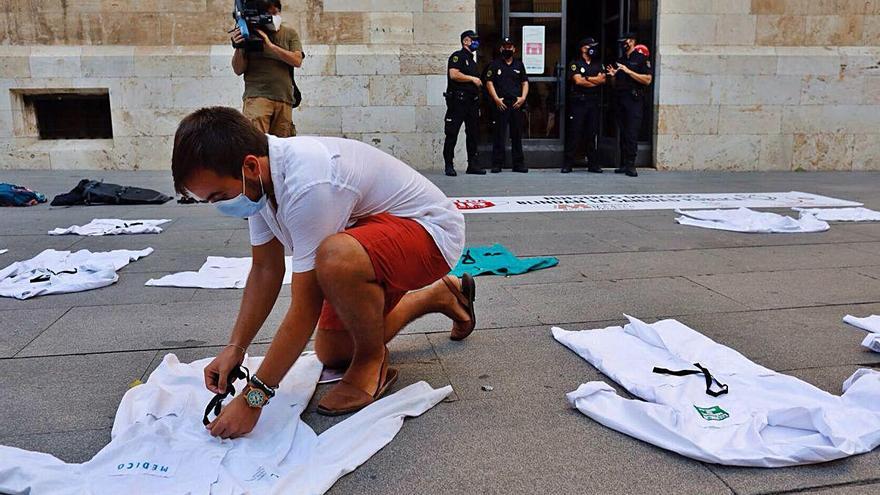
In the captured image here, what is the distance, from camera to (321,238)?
83.9 inches

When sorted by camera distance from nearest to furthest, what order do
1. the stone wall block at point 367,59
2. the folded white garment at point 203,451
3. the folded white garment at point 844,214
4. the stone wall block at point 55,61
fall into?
the folded white garment at point 203,451 < the folded white garment at point 844,214 < the stone wall block at point 55,61 < the stone wall block at point 367,59

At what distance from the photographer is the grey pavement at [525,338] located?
1934 mm

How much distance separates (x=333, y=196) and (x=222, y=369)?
2.17 ft

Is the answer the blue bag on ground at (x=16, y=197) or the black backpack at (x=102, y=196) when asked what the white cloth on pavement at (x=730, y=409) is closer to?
the black backpack at (x=102, y=196)

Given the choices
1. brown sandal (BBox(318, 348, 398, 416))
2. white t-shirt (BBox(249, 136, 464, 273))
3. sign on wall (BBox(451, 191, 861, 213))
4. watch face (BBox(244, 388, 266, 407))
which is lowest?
sign on wall (BBox(451, 191, 861, 213))

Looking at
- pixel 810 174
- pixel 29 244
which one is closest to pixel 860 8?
pixel 810 174

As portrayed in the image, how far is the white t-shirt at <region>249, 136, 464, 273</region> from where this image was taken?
205 cm

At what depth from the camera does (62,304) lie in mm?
3678

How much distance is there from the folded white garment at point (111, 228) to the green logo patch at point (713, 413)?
4.87m

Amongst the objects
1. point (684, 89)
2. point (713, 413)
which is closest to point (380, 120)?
point (684, 89)

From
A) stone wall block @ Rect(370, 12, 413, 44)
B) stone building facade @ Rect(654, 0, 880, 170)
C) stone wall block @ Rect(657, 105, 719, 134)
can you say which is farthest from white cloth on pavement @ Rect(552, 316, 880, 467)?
stone building facade @ Rect(654, 0, 880, 170)

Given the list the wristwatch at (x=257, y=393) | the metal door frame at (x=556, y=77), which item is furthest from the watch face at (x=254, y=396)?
the metal door frame at (x=556, y=77)

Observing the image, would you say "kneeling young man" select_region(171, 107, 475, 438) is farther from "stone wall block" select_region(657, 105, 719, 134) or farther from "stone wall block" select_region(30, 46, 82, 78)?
"stone wall block" select_region(657, 105, 719, 134)

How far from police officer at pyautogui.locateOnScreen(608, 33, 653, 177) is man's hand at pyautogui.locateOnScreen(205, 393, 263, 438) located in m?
8.98
